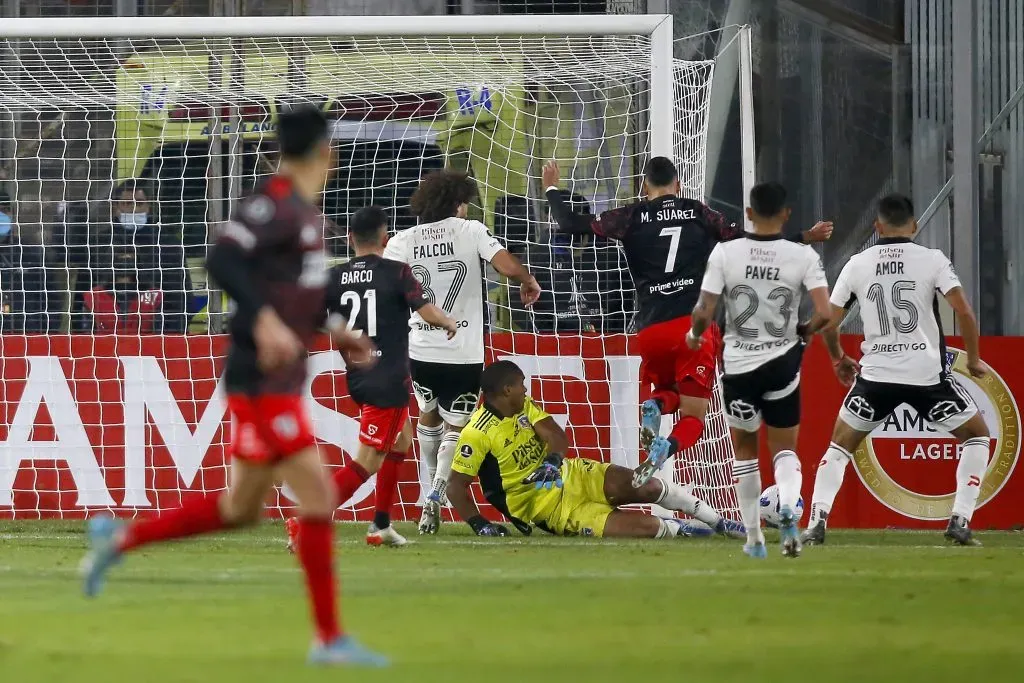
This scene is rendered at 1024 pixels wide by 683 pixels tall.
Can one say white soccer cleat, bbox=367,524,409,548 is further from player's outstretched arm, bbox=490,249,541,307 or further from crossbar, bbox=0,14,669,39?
crossbar, bbox=0,14,669,39

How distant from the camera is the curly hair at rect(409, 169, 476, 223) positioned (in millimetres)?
9375

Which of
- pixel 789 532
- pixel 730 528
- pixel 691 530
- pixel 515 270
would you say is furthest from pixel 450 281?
pixel 789 532

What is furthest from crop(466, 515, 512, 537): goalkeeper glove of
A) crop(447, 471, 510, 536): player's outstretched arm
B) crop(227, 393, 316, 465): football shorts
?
crop(227, 393, 316, 465): football shorts

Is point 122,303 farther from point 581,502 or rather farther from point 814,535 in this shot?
point 814,535

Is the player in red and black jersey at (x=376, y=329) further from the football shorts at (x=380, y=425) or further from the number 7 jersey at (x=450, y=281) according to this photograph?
the number 7 jersey at (x=450, y=281)

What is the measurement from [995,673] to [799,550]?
3490mm

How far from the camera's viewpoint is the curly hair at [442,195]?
9.38m

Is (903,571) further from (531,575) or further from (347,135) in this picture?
(347,135)

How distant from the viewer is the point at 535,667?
4012mm

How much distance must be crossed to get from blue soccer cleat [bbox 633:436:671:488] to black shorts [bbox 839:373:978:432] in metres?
1.25

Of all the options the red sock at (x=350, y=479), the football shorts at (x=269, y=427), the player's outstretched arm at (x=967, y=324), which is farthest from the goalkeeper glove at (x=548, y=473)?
the football shorts at (x=269, y=427)

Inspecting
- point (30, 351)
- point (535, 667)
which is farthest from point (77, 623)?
point (30, 351)

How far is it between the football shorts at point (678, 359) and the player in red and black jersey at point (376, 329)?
1.35 meters

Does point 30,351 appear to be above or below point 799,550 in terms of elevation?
above
